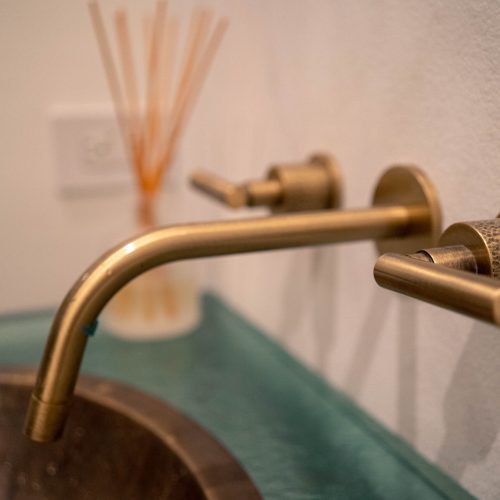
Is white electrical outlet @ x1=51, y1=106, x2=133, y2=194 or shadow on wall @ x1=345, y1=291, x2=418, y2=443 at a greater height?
white electrical outlet @ x1=51, y1=106, x2=133, y2=194

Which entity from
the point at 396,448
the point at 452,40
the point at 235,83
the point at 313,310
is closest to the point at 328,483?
the point at 396,448

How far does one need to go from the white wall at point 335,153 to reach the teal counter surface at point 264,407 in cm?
2

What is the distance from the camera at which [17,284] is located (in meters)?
0.72

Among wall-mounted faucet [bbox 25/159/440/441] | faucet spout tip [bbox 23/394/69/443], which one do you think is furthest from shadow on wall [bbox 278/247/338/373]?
faucet spout tip [bbox 23/394/69/443]

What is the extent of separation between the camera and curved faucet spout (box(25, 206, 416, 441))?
301 mm

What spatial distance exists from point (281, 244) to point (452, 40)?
0.16 meters

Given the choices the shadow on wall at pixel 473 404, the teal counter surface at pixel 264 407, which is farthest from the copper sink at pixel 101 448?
the shadow on wall at pixel 473 404

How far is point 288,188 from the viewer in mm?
458

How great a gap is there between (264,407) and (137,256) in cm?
25

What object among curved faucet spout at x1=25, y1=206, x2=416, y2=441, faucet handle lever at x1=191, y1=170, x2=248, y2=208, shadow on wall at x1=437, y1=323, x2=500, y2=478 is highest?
faucet handle lever at x1=191, y1=170, x2=248, y2=208

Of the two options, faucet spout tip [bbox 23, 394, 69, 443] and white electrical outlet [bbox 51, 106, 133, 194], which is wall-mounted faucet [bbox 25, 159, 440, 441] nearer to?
faucet spout tip [bbox 23, 394, 69, 443]

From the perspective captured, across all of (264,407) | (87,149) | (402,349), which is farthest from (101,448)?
(87,149)

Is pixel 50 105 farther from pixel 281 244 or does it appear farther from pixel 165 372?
pixel 281 244

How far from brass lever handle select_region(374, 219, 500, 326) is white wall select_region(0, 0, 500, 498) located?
54 mm
